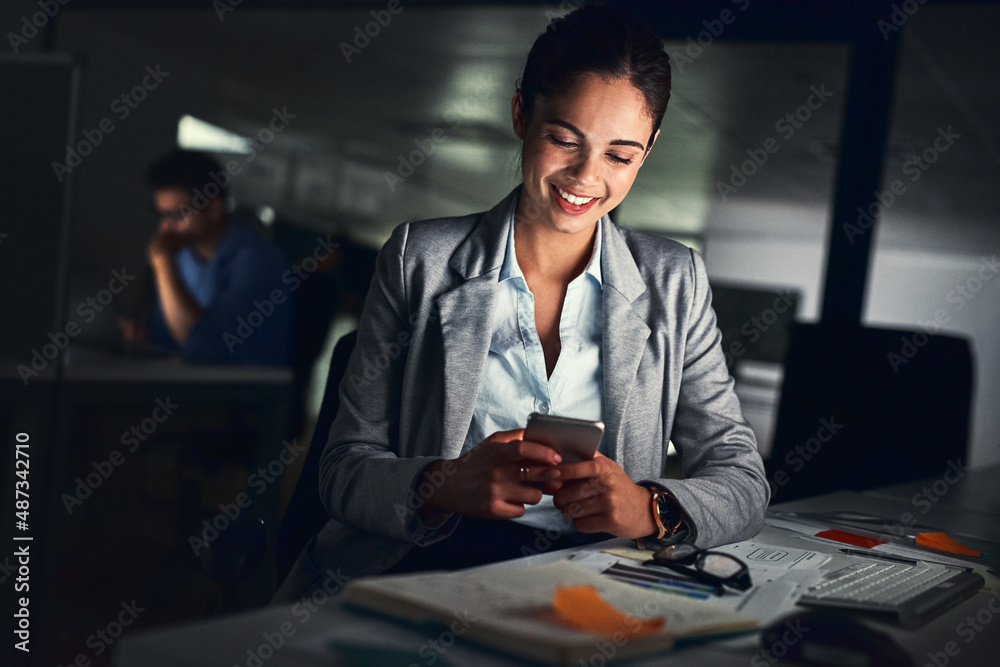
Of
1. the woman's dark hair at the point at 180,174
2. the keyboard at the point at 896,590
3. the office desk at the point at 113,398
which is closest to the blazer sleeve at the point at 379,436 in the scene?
the keyboard at the point at 896,590

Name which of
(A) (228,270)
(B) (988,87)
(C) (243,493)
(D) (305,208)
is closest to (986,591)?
(C) (243,493)

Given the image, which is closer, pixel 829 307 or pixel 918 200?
pixel 829 307

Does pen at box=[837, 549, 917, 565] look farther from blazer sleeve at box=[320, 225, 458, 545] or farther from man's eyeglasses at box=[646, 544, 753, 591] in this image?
blazer sleeve at box=[320, 225, 458, 545]

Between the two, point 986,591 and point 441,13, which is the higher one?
point 441,13

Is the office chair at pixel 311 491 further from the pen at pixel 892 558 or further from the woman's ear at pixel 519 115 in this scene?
the pen at pixel 892 558

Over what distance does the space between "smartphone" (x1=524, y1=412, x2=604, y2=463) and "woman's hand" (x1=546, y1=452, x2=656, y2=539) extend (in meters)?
0.02

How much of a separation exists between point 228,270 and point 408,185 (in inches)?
220

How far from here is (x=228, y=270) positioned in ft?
12.0

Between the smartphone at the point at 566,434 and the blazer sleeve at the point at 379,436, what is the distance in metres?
0.19

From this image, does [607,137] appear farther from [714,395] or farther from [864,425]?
[864,425]

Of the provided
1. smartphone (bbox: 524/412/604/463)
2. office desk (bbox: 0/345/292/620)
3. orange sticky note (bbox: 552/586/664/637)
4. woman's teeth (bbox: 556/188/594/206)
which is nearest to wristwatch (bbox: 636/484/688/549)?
smartphone (bbox: 524/412/604/463)

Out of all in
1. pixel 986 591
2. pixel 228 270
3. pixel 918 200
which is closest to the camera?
pixel 986 591

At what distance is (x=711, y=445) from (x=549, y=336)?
340 mm

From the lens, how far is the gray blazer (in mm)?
1353
